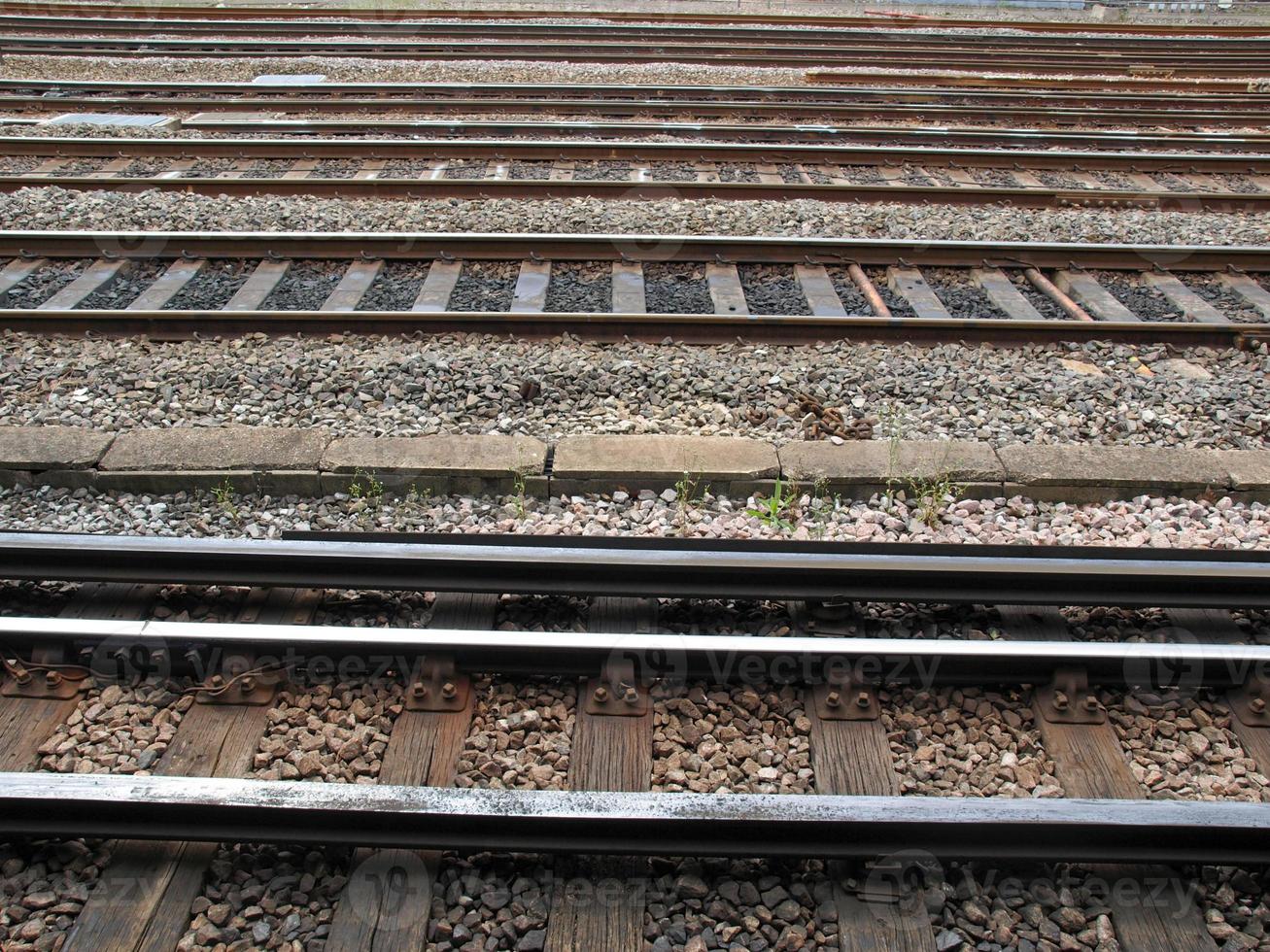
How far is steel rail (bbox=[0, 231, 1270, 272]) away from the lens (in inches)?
288

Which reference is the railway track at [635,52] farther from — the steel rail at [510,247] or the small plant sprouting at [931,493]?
the small plant sprouting at [931,493]

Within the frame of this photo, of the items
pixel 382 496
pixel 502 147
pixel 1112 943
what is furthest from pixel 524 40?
pixel 1112 943

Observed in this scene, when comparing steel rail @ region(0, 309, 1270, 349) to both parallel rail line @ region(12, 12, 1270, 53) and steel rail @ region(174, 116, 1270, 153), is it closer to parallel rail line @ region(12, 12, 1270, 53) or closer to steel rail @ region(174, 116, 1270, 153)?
steel rail @ region(174, 116, 1270, 153)

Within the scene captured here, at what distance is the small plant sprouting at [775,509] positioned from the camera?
15.0 feet

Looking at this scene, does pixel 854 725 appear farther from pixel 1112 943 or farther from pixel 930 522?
pixel 930 522

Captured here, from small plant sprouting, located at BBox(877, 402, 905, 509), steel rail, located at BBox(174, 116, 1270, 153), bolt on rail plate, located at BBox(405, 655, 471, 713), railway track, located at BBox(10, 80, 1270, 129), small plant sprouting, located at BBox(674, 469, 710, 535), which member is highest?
railway track, located at BBox(10, 80, 1270, 129)

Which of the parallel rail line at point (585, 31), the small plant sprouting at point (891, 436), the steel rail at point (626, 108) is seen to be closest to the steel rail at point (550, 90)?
the steel rail at point (626, 108)

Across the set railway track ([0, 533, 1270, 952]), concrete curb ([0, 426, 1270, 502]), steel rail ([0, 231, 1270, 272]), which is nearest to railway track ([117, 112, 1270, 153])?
steel rail ([0, 231, 1270, 272])

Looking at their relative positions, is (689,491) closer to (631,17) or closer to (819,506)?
(819,506)

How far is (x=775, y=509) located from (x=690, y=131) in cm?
715

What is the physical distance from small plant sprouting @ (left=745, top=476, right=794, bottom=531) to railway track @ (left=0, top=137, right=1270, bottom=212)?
15.7ft

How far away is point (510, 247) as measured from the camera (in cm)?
734

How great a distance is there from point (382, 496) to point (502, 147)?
6.11 metres

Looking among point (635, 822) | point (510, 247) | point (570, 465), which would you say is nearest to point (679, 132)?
point (510, 247)
